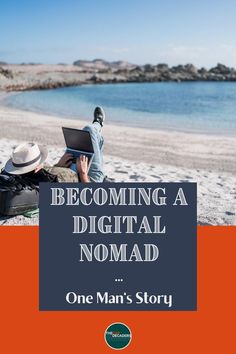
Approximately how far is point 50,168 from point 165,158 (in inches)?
167

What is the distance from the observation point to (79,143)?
4.74 metres

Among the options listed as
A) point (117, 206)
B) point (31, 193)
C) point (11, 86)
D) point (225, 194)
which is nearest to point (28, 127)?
point (225, 194)

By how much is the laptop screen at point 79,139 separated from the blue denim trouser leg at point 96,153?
0.05 meters

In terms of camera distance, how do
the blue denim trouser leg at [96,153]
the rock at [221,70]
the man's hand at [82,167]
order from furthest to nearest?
the rock at [221,70] < the blue denim trouser leg at [96,153] < the man's hand at [82,167]

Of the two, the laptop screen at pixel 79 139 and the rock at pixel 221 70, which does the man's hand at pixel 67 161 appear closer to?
the laptop screen at pixel 79 139

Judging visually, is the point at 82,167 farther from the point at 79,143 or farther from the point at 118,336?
the point at 118,336

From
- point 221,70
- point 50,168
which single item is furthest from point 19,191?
point 221,70

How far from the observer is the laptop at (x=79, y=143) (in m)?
4.64

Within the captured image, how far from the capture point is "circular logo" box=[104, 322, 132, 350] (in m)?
2.78

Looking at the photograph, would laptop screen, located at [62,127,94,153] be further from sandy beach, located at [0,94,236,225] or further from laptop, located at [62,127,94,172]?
sandy beach, located at [0,94,236,225]

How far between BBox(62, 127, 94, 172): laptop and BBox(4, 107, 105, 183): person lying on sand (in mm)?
48

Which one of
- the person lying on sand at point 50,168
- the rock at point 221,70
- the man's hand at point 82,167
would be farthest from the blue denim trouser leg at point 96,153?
the rock at point 221,70

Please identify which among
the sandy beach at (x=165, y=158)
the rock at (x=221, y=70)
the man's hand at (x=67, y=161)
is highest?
the rock at (x=221, y=70)

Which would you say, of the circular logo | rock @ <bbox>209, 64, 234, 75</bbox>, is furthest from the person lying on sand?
rock @ <bbox>209, 64, 234, 75</bbox>
